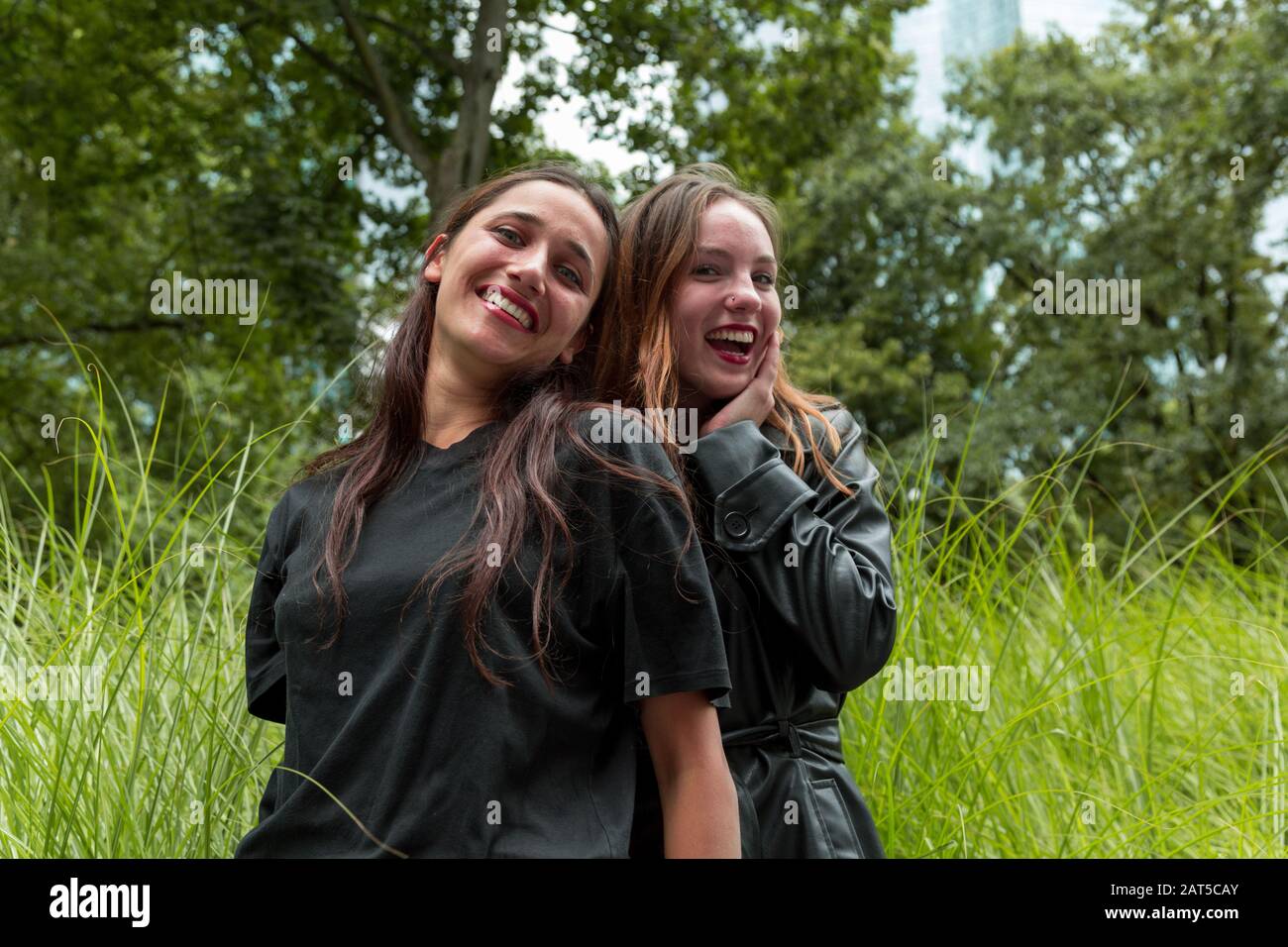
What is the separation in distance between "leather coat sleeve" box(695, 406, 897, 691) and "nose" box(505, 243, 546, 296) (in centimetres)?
33

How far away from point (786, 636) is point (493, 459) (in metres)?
0.47

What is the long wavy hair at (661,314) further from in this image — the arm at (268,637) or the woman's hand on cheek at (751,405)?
the arm at (268,637)

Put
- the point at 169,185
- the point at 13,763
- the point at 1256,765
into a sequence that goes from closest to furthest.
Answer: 1. the point at 13,763
2. the point at 1256,765
3. the point at 169,185

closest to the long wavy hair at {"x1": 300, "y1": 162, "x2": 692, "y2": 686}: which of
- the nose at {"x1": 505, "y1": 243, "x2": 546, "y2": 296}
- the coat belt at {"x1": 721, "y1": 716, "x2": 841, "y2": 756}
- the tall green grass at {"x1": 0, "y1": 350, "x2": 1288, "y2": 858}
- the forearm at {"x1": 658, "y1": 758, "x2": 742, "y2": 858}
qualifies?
the nose at {"x1": 505, "y1": 243, "x2": 546, "y2": 296}

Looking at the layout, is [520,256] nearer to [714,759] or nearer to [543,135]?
[714,759]

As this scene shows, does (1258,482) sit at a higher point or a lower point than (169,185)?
lower

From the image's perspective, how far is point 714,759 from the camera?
1.51 metres

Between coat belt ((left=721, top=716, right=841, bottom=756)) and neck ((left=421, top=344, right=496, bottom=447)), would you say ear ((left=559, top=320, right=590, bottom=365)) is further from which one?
coat belt ((left=721, top=716, right=841, bottom=756))

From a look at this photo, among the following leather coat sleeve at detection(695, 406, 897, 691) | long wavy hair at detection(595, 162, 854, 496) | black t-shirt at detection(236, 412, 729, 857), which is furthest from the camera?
long wavy hair at detection(595, 162, 854, 496)

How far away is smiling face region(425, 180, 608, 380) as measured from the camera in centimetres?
170

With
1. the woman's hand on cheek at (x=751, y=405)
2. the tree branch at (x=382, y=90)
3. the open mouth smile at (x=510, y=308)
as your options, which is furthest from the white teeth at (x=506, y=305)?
the tree branch at (x=382, y=90)

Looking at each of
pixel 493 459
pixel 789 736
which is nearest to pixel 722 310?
pixel 493 459
